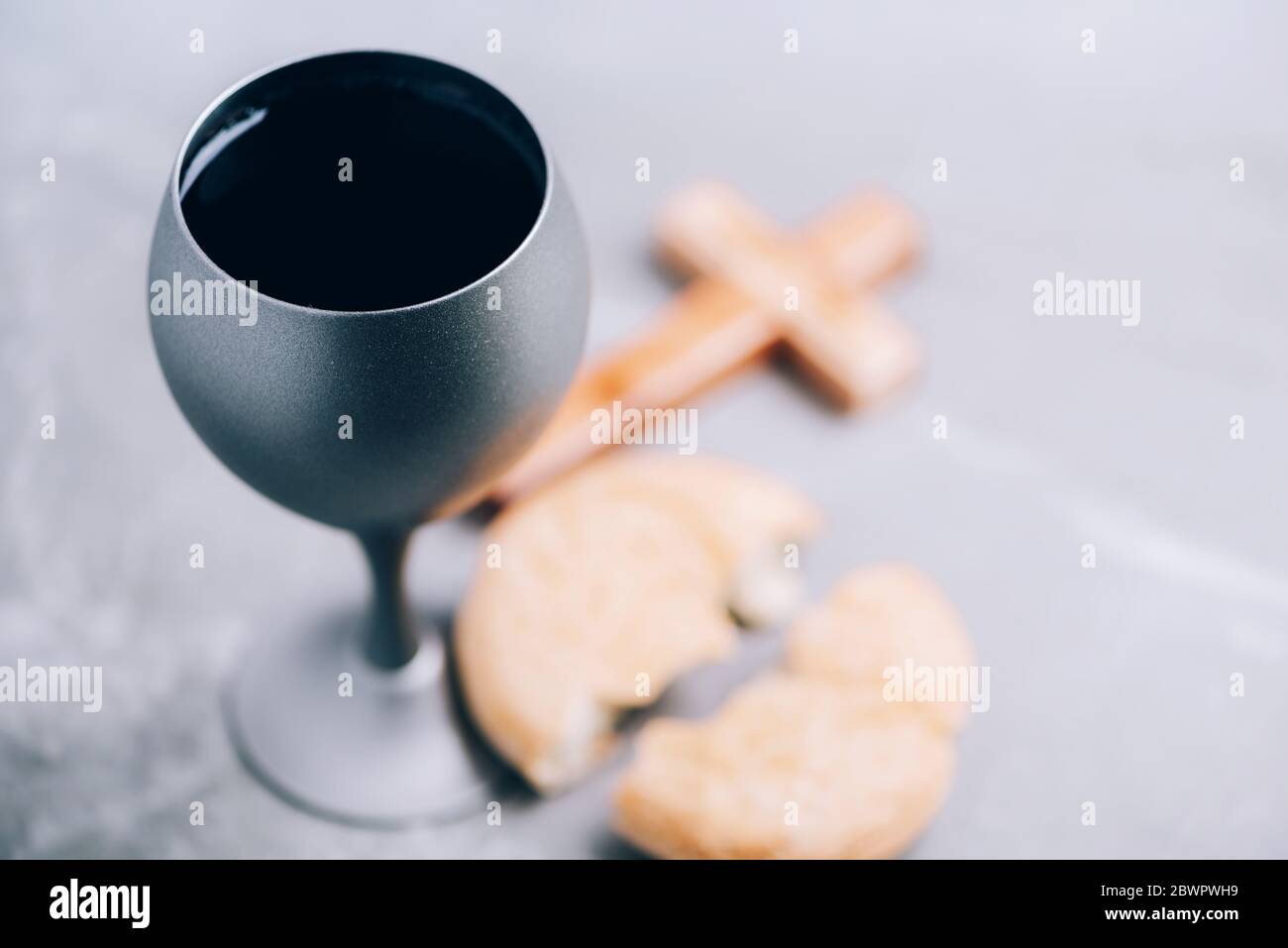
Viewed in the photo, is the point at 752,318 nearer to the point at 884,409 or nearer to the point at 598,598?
the point at 884,409

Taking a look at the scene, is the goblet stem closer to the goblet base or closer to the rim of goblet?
the goblet base

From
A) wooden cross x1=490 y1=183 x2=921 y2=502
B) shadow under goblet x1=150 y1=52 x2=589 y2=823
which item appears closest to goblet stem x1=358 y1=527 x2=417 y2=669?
shadow under goblet x1=150 y1=52 x2=589 y2=823

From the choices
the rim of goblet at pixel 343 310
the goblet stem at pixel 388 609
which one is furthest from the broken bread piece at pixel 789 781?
the rim of goblet at pixel 343 310

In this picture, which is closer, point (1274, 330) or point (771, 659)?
point (771, 659)

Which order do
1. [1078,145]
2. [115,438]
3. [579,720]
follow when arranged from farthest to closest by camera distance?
[1078,145], [115,438], [579,720]

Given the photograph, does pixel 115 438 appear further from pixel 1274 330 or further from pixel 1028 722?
pixel 1274 330

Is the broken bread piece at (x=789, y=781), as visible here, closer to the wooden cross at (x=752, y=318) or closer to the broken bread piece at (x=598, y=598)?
the broken bread piece at (x=598, y=598)

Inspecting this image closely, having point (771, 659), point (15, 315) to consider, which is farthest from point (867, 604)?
point (15, 315)
